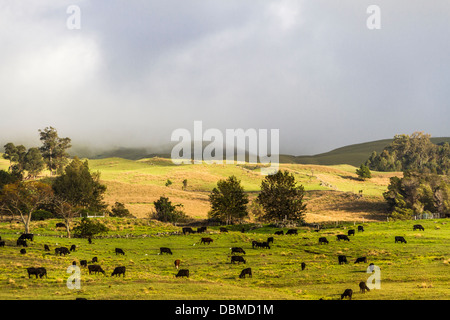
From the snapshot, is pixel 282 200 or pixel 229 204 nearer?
pixel 282 200

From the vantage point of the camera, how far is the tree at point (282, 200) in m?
91.6

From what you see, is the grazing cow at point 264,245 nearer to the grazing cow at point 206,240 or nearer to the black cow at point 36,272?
the grazing cow at point 206,240

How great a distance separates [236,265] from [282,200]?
4498cm

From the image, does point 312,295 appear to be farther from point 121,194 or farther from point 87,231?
point 121,194

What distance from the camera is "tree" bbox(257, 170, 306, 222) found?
300 feet

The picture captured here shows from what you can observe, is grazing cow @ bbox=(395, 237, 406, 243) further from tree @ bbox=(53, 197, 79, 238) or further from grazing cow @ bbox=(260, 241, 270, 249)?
tree @ bbox=(53, 197, 79, 238)

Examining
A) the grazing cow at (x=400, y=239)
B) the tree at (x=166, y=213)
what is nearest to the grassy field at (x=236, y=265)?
the grazing cow at (x=400, y=239)

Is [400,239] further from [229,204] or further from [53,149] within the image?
[53,149]

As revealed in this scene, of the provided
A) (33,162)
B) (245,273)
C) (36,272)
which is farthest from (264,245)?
(33,162)

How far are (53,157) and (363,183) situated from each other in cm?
13189

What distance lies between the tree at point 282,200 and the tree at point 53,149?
364ft

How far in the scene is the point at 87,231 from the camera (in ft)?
233

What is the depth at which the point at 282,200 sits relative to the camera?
Result: 303ft
